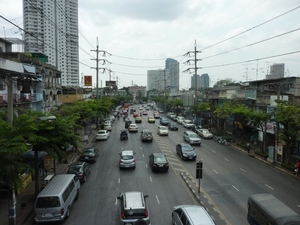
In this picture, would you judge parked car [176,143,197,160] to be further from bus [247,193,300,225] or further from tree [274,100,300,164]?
bus [247,193,300,225]

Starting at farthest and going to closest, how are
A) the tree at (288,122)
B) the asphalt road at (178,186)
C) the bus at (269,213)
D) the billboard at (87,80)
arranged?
1. the billboard at (87,80)
2. the tree at (288,122)
3. the asphalt road at (178,186)
4. the bus at (269,213)

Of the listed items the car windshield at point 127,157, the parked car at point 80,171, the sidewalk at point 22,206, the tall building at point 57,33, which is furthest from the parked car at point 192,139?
the tall building at point 57,33

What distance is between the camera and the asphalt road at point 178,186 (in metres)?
16.6

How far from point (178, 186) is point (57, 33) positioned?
112 m

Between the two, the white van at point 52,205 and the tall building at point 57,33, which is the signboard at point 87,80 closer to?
the tall building at point 57,33

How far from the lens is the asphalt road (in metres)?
16.6

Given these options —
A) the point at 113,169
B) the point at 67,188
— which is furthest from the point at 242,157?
the point at 67,188

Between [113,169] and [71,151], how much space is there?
825cm

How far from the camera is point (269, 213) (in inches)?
491

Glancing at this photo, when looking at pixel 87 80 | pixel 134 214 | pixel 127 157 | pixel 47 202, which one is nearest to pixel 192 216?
pixel 134 214

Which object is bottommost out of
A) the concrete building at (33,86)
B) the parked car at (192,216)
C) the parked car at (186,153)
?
the parked car at (186,153)

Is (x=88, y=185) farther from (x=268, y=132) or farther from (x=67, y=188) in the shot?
(x=268, y=132)

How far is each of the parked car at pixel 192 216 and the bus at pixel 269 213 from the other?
247 centimetres

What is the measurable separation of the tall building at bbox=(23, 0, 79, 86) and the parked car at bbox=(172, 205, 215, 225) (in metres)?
54.5
